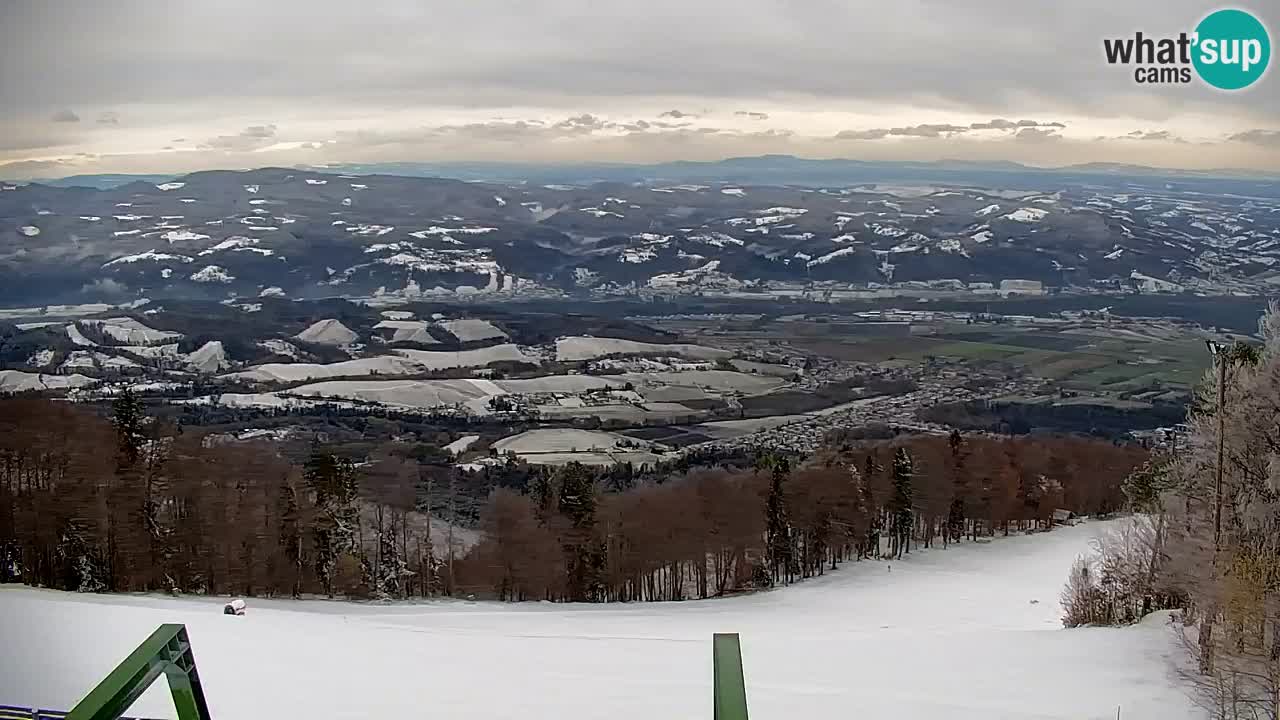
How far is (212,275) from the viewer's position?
47.9 ft

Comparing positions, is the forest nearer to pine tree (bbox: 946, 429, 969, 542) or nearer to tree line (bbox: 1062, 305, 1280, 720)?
pine tree (bbox: 946, 429, 969, 542)

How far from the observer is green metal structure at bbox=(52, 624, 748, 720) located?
0.86m

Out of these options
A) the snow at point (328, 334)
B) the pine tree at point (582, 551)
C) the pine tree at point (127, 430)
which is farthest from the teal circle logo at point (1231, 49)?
the snow at point (328, 334)

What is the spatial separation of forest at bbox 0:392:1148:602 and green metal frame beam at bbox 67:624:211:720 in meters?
6.73

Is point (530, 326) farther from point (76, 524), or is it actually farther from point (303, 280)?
point (76, 524)

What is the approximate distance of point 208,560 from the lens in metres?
7.47

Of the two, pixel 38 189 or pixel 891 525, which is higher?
pixel 38 189

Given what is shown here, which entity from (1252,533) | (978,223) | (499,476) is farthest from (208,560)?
(978,223)

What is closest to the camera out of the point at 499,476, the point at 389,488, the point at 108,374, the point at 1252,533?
the point at 1252,533

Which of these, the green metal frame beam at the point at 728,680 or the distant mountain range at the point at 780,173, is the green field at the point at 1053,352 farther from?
the green metal frame beam at the point at 728,680

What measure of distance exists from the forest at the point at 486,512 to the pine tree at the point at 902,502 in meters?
0.02

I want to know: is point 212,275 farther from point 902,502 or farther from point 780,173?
point 902,502

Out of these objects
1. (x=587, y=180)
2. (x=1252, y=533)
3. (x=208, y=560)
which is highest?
(x=587, y=180)

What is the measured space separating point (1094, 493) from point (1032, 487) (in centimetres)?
68
